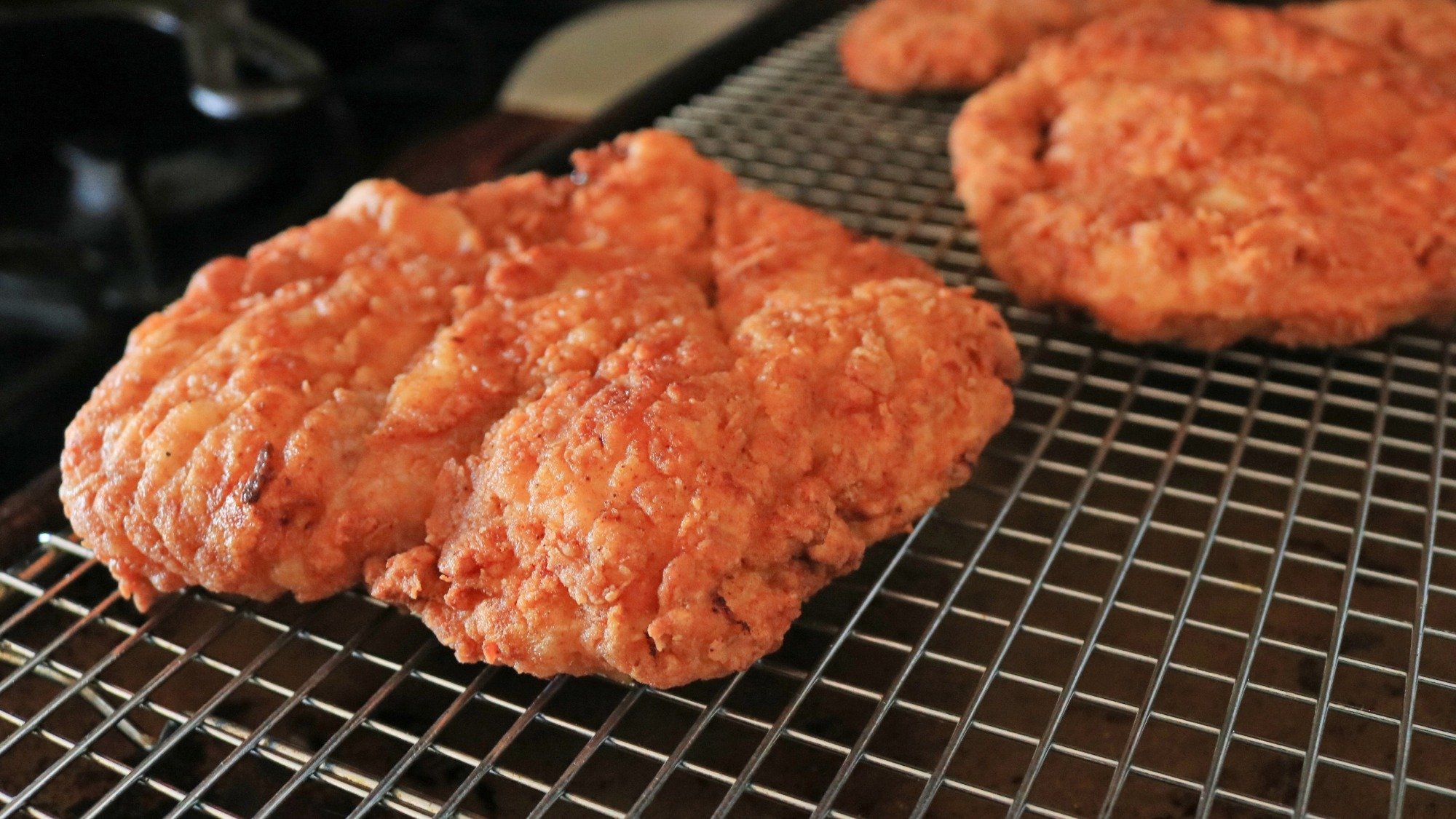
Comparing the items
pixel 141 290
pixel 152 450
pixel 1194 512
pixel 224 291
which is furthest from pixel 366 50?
pixel 1194 512

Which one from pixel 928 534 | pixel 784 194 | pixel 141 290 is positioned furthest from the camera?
pixel 141 290

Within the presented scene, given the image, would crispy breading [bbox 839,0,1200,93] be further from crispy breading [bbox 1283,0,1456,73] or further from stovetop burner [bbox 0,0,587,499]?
stovetop burner [bbox 0,0,587,499]

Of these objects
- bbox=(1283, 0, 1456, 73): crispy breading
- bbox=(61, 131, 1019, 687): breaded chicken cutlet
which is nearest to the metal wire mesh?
bbox=(61, 131, 1019, 687): breaded chicken cutlet

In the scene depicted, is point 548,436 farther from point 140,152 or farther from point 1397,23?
point 140,152

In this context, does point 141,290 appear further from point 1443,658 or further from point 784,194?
point 1443,658

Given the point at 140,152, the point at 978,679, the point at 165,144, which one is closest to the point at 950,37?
the point at 978,679
